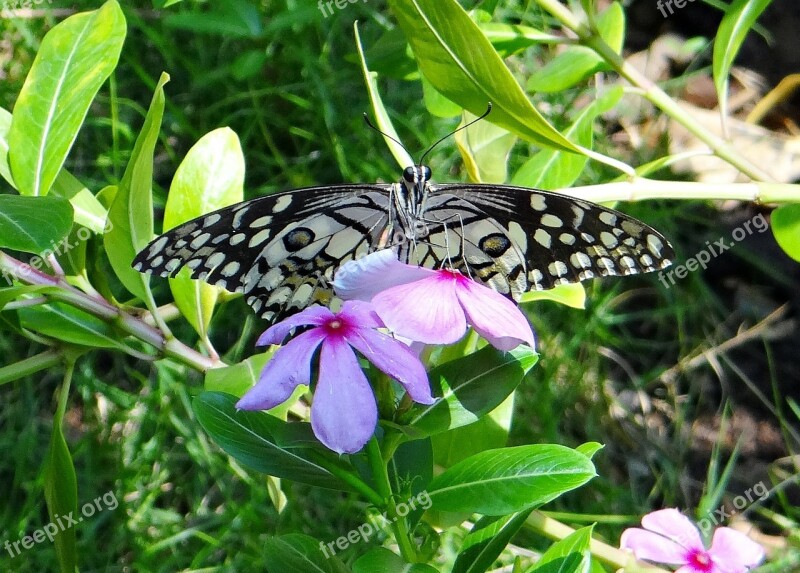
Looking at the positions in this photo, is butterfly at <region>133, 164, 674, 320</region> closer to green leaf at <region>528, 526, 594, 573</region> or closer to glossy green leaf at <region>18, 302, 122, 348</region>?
glossy green leaf at <region>18, 302, 122, 348</region>

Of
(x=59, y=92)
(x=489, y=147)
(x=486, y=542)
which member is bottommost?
(x=486, y=542)

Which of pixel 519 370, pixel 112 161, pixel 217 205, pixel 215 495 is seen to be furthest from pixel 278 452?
pixel 112 161

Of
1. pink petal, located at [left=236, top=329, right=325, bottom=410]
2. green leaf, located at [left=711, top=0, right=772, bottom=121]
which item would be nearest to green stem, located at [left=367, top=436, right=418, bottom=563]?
pink petal, located at [left=236, top=329, right=325, bottom=410]

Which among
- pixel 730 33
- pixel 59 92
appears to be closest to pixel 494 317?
pixel 59 92

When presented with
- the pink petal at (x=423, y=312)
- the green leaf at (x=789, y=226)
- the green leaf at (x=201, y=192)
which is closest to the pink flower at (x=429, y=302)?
the pink petal at (x=423, y=312)

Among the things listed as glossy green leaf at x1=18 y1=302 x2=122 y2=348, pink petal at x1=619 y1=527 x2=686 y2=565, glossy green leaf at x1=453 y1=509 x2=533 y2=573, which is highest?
glossy green leaf at x1=18 y1=302 x2=122 y2=348

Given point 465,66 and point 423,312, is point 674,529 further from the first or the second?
point 465,66
